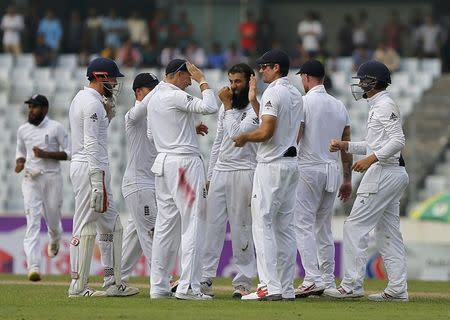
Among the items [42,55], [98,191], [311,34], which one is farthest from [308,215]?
[42,55]

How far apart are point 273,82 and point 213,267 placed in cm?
218

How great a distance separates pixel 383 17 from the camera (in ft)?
106

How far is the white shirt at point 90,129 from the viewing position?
14266mm

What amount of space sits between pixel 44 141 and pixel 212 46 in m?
12.6

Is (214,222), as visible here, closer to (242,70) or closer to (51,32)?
(242,70)

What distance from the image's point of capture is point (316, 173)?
15.2 metres

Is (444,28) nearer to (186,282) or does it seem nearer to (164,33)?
(164,33)

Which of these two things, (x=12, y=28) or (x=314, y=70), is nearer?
(x=314, y=70)

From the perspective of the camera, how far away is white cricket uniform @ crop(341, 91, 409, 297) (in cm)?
1464

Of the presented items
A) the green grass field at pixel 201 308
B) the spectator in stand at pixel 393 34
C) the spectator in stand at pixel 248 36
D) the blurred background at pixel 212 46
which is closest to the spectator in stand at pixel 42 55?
the blurred background at pixel 212 46

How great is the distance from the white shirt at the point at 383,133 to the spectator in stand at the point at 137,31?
1677 centimetres

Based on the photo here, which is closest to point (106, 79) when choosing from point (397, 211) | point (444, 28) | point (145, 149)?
point (145, 149)

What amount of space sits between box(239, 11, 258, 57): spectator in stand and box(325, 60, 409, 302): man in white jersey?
15856 mm

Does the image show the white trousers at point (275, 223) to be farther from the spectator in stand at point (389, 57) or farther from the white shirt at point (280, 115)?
the spectator in stand at point (389, 57)
